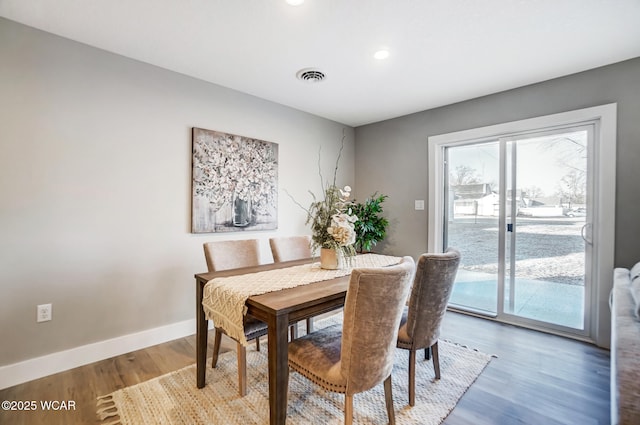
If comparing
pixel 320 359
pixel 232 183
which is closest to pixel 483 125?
pixel 232 183

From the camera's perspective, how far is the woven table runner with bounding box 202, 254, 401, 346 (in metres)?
1.53

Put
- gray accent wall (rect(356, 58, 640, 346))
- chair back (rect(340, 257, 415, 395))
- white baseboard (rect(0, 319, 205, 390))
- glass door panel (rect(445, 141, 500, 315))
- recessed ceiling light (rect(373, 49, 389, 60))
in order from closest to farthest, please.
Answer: chair back (rect(340, 257, 415, 395)) → white baseboard (rect(0, 319, 205, 390)) → recessed ceiling light (rect(373, 49, 389, 60)) → gray accent wall (rect(356, 58, 640, 346)) → glass door panel (rect(445, 141, 500, 315))

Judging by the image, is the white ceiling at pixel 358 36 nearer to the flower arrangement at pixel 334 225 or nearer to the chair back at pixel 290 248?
the flower arrangement at pixel 334 225

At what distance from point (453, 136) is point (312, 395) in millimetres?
3018

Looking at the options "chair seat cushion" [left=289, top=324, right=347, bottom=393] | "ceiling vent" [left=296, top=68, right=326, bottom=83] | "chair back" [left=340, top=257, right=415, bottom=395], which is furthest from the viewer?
"ceiling vent" [left=296, top=68, right=326, bottom=83]

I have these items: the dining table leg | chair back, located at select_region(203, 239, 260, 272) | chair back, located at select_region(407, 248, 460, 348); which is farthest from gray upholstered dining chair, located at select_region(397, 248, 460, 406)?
chair back, located at select_region(203, 239, 260, 272)

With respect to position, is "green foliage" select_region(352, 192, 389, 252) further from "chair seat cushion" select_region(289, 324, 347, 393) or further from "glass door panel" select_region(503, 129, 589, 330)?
"chair seat cushion" select_region(289, 324, 347, 393)

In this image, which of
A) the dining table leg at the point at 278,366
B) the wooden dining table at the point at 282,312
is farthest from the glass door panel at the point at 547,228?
the dining table leg at the point at 278,366

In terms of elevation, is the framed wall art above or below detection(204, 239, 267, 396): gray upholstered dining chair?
above

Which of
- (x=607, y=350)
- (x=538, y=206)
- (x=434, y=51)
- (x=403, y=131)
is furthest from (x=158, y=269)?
(x=607, y=350)

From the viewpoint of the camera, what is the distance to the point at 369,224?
380 centimetres

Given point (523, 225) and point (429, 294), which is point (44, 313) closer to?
point (429, 294)

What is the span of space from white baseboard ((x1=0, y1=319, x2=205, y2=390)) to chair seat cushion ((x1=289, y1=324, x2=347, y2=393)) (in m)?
1.64

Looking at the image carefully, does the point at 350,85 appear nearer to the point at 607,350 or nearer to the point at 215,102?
the point at 215,102
